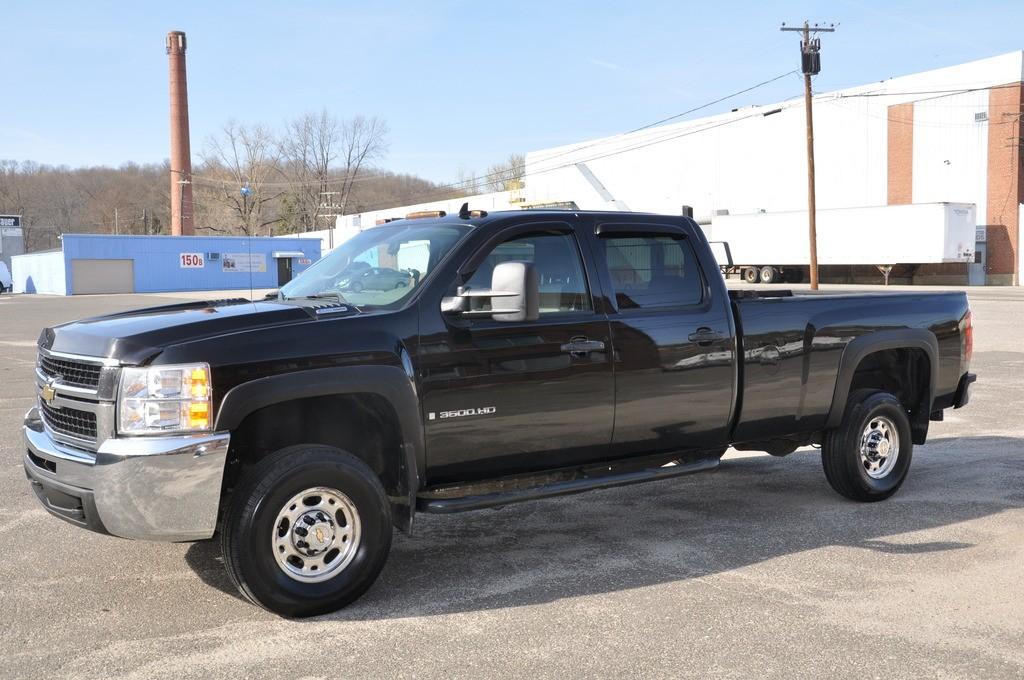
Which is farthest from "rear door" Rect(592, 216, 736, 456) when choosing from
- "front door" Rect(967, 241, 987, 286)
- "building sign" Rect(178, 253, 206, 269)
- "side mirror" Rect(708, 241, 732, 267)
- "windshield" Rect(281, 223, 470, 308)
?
"building sign" Rect(178, 253, 206, 269)

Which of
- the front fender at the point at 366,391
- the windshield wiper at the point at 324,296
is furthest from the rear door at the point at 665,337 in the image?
the windshield wiper at the point at 324,296

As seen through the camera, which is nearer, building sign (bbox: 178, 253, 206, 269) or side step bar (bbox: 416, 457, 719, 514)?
side step bar (bbox: 416, 457, 719, 514)

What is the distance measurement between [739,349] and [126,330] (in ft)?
11.6

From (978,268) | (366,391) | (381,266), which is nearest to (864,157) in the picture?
(978,268)

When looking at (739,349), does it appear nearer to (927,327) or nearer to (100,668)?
(927,327)

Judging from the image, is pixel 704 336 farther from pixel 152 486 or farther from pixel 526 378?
pixel 152 486

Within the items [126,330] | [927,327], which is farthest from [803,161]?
[126,330]

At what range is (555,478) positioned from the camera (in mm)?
5258

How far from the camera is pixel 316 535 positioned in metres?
4.50

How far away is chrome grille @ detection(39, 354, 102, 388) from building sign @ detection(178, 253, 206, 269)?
2573 inches

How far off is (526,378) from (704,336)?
51.2 inches

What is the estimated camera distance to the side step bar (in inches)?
190

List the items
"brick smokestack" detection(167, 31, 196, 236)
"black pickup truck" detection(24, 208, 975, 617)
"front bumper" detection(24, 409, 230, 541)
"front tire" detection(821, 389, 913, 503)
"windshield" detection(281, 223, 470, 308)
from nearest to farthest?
1. "front bumper" detection(24, 409, 230, 541)
2. "black pickup truck" detection(24, 208, 975, 617)
3. "windshield" detection(281, 223, 470, 308)
4. "front tire" detection(821, 389, 913, 503)
5. "brick smokestack" detection(167, 31, 196, 236)

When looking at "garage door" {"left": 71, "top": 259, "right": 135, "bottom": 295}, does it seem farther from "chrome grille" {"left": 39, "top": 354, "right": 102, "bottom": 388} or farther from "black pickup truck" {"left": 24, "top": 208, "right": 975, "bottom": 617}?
"chrome grille" {"left": 39, "top": 354, "right": 102, "bottom": 388}
